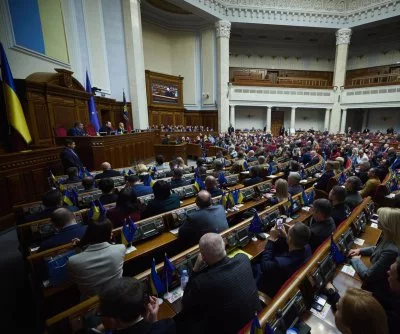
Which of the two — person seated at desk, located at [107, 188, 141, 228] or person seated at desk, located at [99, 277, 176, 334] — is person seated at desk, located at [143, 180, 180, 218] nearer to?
person seated at desk, located at [107, 188, 141, 228]

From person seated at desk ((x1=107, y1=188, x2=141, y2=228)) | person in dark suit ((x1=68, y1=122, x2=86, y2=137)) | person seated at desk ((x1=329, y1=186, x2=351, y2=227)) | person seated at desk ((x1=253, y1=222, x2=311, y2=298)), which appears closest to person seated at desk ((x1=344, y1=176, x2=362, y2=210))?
person seated at desk ((x1=329, y1=186, x2=351, y2=227))

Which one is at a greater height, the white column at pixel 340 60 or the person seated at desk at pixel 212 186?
the white column at pixel 340 60

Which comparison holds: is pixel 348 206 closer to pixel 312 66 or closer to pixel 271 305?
pixel 271 305

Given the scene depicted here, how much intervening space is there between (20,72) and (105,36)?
5.47m

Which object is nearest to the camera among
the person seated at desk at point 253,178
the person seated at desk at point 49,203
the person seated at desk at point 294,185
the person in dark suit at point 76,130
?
the person seated at desk at point 49,203

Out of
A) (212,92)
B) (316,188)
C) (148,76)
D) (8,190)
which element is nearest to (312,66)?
(212,92)

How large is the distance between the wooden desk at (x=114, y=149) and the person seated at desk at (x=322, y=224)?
5.98 metres

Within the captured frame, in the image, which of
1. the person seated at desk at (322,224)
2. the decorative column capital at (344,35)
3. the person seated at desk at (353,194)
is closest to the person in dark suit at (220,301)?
the person seated at desk at (322,224)

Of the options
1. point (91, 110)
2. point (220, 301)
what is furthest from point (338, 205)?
point (91, 110)

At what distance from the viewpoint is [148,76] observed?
14.2 m

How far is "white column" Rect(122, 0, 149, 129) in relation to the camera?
10.9 metres

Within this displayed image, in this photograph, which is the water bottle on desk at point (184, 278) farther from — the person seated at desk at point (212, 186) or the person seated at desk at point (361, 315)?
the person seated at desk at point (212, 186)

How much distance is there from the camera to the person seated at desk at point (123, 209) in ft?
9.28

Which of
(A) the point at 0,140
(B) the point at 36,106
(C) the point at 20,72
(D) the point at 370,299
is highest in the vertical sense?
(C) the point at 20,72
